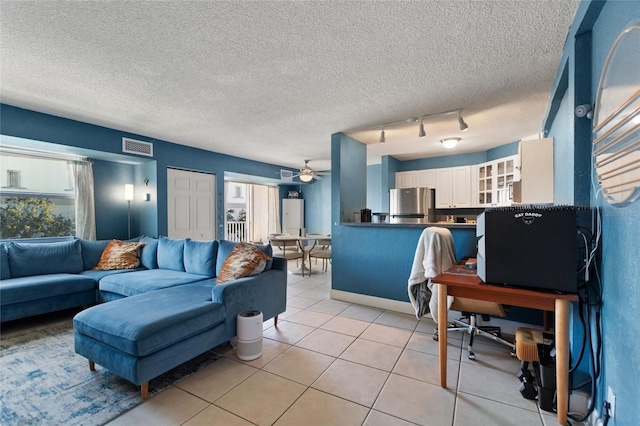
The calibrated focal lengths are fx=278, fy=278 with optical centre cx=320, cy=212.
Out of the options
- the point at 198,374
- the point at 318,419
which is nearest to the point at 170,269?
the point at 198,374

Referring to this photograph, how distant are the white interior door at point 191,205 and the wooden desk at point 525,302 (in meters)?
4.63

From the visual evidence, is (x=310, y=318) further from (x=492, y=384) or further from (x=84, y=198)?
(x=84, y=198)

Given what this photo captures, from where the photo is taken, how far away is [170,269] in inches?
147

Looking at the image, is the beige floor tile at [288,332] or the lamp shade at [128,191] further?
the lamp shade at [128,191]

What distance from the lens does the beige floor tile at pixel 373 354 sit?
228 cm

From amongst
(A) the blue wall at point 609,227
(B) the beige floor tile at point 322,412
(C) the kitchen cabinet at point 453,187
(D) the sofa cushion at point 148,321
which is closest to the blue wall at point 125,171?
(D) the sofa cushion at point 148,321

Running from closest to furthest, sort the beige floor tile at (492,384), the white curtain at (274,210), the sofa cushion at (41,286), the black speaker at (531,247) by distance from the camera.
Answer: the black speaker at (531,247) → the beige floor tile at (492,384) → the sofa cushion at (41,286) → the white curtain at (274,210)

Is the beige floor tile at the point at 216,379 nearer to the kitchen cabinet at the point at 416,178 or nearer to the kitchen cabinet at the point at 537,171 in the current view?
the kitchen cabinet at the point at 537,171

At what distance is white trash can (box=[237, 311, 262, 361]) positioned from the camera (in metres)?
2.33

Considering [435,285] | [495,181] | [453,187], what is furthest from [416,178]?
[435,285]

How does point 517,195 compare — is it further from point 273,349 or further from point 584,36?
point 273,349

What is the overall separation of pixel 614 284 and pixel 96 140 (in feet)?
17.5

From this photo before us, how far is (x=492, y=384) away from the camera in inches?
78.3

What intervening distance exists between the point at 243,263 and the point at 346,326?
1.31m
